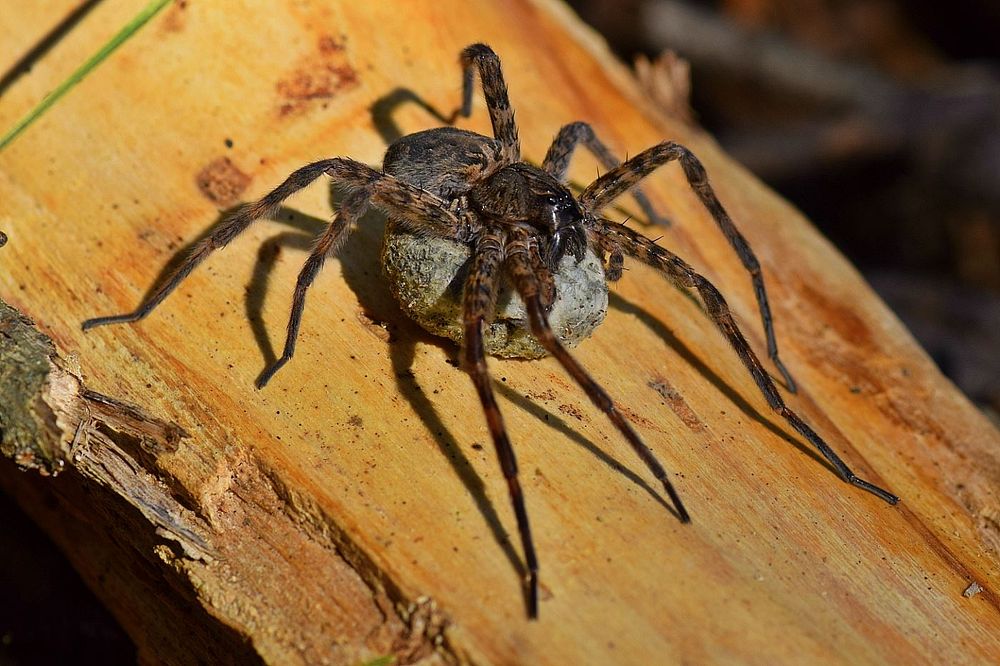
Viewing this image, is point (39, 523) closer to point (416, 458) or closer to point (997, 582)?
point (416, 458)

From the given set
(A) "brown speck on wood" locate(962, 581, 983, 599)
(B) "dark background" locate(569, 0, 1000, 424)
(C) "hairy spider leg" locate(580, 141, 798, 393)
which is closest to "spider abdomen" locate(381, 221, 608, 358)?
(C) "hairy spider leg" locate(580, 141, 798, 393)

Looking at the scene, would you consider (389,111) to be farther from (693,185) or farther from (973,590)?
(973,590)

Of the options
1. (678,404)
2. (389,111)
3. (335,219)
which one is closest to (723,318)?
(678,404)

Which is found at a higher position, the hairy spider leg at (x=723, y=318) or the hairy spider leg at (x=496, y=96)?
the hairy spider leg at (x=496, y=96)

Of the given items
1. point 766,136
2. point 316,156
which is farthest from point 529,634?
point 766,136

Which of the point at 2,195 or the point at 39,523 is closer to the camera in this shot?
the point at 2,195

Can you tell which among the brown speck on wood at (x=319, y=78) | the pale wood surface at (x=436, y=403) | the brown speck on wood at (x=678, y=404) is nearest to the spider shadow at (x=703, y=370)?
the pale wood surface at (x=436, y=403)

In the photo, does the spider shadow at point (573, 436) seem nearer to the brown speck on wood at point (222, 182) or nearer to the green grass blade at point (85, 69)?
the brown speck on wood at point (222, 182)
